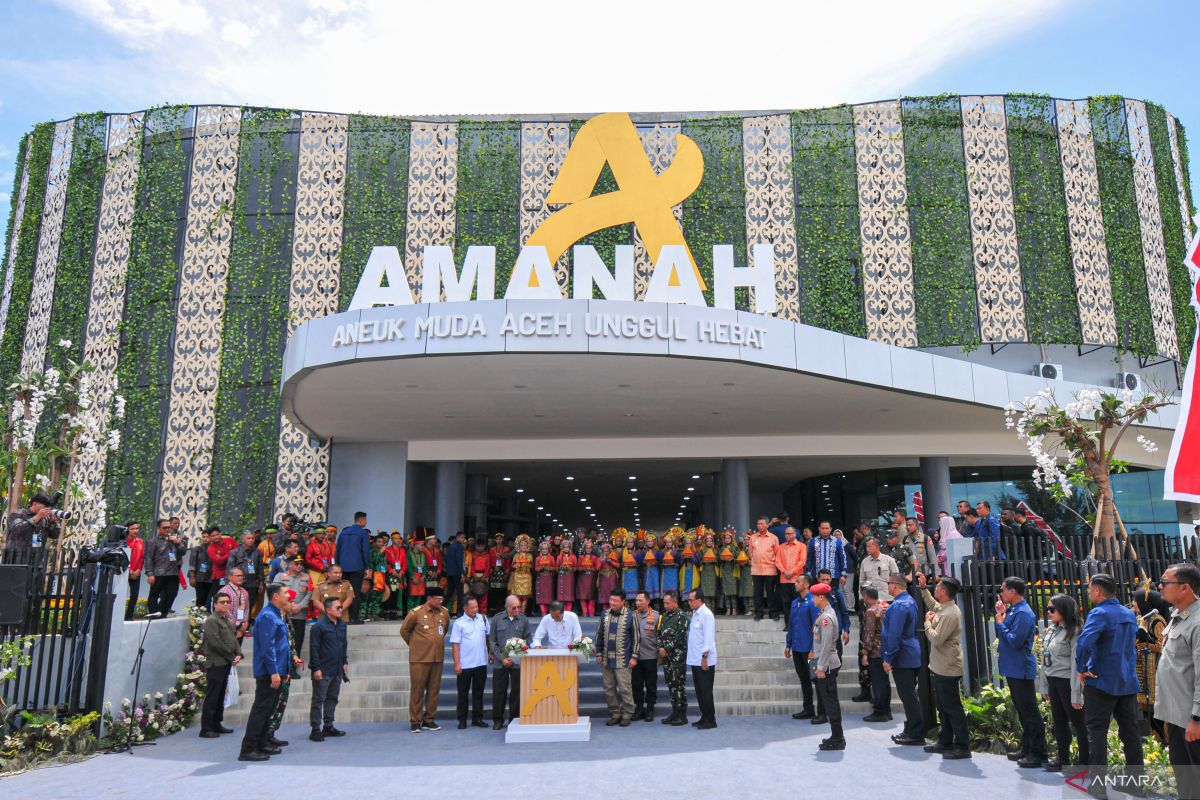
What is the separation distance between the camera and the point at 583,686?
38.7 ft

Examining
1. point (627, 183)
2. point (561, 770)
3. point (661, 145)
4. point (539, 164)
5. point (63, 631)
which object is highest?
point (661, 145)

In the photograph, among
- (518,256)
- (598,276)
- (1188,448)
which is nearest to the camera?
(1188,448)

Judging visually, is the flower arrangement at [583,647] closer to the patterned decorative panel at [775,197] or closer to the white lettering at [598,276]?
the white lettering at [598,276]

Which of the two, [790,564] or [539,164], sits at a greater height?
[539,164]

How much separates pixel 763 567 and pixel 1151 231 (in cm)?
1797

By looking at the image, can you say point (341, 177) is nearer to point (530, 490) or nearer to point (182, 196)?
point (182, 196)

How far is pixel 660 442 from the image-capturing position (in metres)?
20.6

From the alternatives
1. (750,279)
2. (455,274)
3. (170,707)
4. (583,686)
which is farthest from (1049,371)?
(170,707)

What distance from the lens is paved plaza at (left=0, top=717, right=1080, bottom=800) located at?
7.37 meters

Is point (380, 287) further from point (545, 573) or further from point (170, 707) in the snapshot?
point (170, 707)

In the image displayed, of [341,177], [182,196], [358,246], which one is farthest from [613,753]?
[182,196]

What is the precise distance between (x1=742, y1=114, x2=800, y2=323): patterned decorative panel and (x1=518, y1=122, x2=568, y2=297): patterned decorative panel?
2261mm

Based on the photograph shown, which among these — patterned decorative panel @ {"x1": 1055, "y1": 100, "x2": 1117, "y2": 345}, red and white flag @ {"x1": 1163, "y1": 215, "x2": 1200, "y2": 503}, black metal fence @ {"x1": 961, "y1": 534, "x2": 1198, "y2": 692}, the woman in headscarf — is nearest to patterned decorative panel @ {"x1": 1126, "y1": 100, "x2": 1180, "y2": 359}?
patterned decorative panel @ {"x1": 1055, "y1": 100, "x2": 1117, "y2": 345}

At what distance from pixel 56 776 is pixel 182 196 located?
61.9ft
